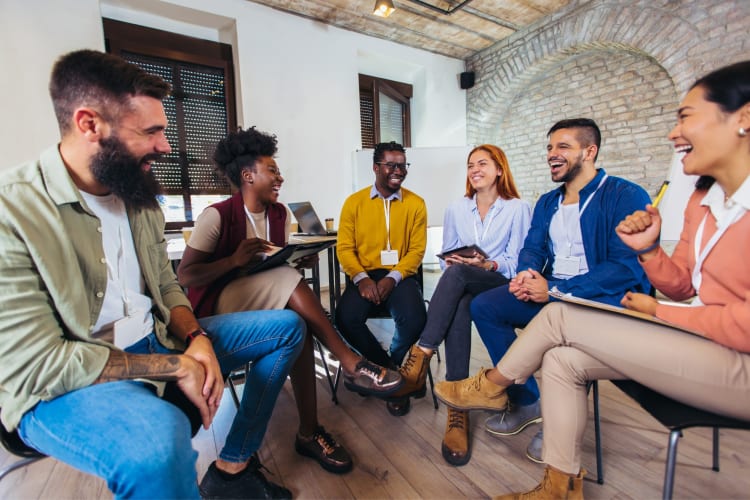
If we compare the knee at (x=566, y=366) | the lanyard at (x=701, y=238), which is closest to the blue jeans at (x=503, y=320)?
the knee at (x=566, y=366)

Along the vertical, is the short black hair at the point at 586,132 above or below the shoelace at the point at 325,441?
above

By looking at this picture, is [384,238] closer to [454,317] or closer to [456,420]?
[454,317]

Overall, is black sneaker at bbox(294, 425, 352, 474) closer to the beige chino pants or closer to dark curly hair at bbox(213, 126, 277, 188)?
the beige chino pants

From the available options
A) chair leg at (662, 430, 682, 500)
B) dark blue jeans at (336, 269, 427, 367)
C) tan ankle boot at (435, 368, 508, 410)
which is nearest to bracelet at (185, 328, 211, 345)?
dark blue jeans at (336, 269, 427, 367)

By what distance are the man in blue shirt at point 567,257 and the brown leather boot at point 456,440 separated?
20 cm

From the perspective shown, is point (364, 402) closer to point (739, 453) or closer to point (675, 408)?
point (675, 408)

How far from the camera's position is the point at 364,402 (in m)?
1.93

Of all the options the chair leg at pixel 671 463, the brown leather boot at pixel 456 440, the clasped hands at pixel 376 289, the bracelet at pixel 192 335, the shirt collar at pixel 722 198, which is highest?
the shirt collar at pixel 722 198

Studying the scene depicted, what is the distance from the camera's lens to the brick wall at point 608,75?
3.55 m

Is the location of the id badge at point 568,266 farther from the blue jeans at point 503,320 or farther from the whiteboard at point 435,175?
the whiteboard at point 435,175

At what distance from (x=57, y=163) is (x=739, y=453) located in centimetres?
251

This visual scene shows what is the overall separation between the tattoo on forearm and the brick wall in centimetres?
489

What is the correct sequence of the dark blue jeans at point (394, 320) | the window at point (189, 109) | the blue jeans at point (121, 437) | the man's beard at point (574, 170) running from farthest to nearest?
the window at point (189, 109) < the dark blue jeans at point (394, 320) < the man's beard at point (574, 170) < the blue jeans at point (121, 437)

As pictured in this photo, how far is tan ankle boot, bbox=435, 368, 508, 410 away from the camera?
1.36 m
